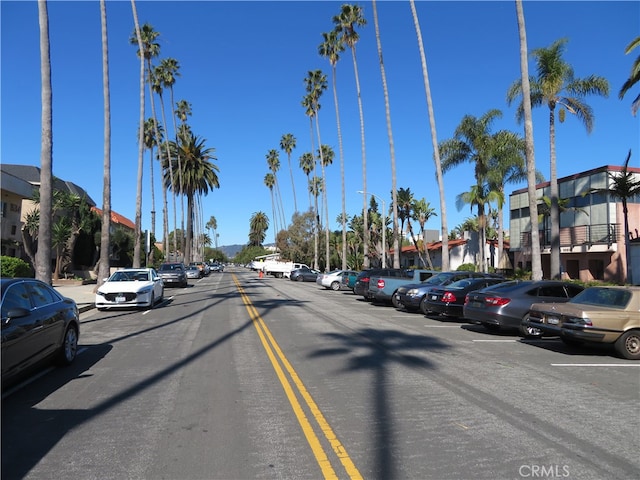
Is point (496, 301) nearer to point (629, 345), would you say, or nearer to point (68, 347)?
point (629, 345)

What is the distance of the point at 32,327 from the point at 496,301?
33.8 feet

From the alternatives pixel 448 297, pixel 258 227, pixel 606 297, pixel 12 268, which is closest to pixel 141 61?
pixel 12 268

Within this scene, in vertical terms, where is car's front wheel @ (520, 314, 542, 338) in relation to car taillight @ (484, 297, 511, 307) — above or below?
below

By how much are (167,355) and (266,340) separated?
2.55m

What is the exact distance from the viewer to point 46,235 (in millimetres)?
16562

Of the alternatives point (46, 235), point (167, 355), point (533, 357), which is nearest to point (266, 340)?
point (167, 355)

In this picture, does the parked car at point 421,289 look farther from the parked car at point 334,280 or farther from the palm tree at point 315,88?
the palm tree at point 315,88

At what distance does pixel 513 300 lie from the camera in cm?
1295

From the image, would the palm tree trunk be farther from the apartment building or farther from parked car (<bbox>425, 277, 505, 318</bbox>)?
parked car (<bbox>425, 277, 505, 318</bbox>)

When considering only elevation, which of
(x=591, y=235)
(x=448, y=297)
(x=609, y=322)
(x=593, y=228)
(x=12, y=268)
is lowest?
(x=609, y=322)

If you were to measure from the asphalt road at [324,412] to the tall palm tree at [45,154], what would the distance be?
6.70 meters

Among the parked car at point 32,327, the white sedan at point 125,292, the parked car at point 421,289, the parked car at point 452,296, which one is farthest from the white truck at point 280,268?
the parked car at point 32,327

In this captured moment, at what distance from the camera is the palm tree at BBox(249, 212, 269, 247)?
154750 millimetres

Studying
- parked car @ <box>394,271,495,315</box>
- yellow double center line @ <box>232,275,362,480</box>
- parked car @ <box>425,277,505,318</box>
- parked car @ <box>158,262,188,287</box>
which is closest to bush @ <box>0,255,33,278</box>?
parked car @ <box>158,262,188,287</box>
